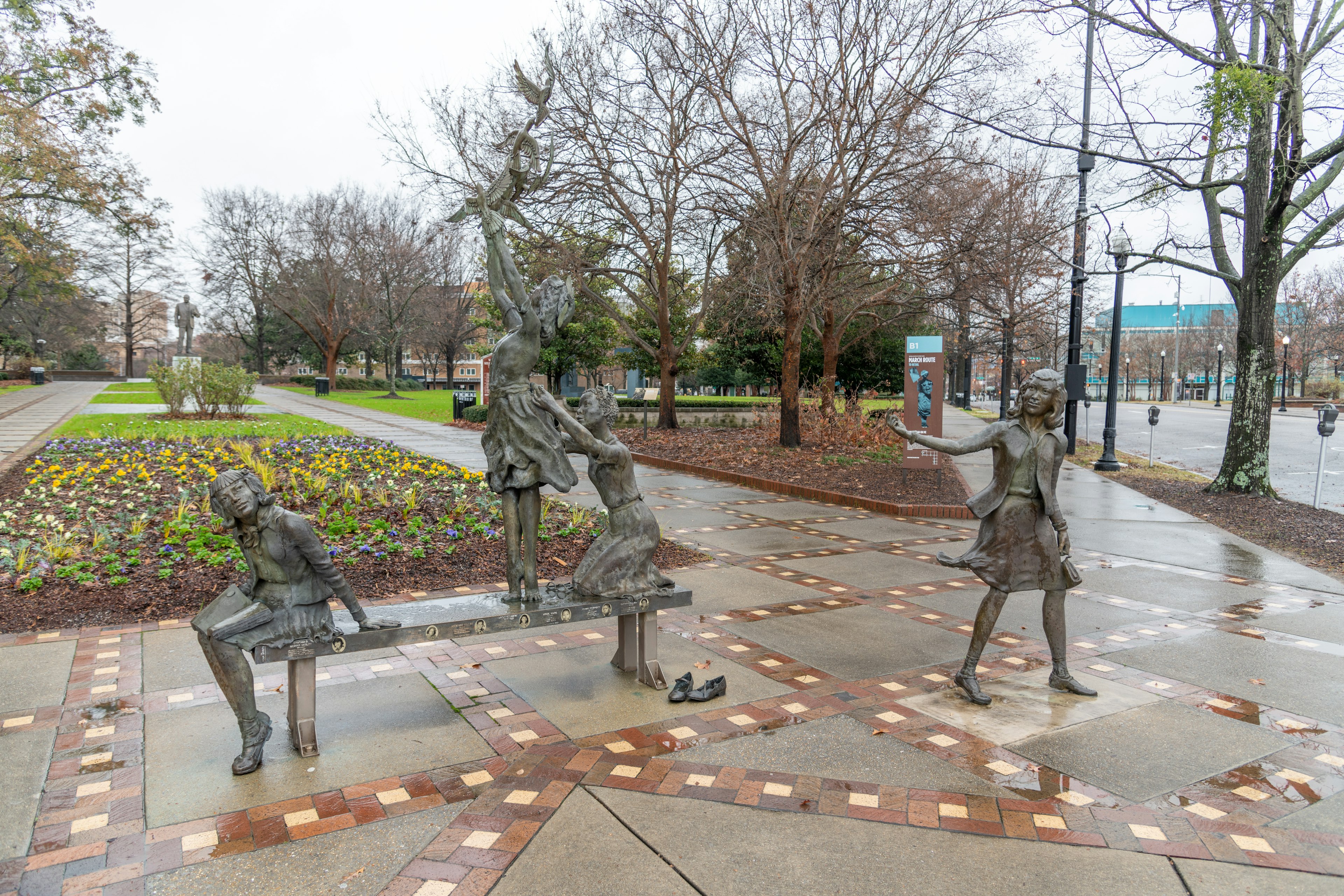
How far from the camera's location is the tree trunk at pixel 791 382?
16.2 m

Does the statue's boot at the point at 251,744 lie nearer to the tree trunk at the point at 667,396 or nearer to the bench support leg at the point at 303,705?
the bench support leg at the point at 303,705

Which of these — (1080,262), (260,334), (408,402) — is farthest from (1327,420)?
(260,334)

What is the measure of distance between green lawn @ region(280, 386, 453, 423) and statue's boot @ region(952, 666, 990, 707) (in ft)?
76.5

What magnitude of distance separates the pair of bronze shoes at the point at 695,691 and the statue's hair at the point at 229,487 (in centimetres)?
235

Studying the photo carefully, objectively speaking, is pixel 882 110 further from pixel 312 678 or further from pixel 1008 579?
pixel 312 678

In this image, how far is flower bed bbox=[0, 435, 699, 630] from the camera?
6098 millimetres

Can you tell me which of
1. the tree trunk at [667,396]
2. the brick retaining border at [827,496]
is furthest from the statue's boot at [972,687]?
the tree trunk at [667,396]

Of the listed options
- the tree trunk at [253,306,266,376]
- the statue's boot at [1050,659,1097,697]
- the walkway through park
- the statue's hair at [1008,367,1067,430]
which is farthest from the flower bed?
the tree trunk at [253,306,266,376]

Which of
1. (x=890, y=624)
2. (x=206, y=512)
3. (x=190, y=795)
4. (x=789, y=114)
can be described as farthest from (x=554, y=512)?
(x=789, y=114)

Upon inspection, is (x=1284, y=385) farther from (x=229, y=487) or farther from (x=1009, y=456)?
(x=229, y=487)

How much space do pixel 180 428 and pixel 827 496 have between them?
43.7 feet

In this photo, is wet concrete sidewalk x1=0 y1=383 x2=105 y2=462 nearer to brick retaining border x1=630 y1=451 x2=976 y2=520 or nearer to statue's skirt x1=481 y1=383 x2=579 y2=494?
brick retaining border x1=630 y1=451 x2=976 y2=520

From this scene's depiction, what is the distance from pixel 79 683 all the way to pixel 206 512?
13.3ft

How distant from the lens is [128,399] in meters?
30.0
